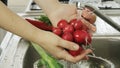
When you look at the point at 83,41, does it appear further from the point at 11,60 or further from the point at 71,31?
the point at 11,60

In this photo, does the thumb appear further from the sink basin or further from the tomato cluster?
the sink basin

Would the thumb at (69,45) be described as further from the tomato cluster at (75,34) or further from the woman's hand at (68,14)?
the woman's hand at (68,14)

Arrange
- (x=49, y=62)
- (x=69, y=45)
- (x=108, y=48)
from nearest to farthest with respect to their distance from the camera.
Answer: (x=69, y=45) < (x=49, y=62) < (x=108, y=48)

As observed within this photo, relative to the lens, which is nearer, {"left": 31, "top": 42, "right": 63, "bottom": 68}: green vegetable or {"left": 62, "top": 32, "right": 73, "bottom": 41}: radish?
{"left": 62, "top": 32, "right": 73, "bottom": 41}: radish

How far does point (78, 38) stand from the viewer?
0.69 m

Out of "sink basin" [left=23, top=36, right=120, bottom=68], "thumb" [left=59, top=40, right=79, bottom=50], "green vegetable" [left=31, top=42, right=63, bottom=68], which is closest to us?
"thumb" [left=59, top=40, right=79, bottom=50]

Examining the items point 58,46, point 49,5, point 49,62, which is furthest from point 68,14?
point 58,46

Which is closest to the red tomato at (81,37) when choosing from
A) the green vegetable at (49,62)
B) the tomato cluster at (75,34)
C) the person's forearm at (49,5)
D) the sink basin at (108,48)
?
the tomato cluster at (75,34)

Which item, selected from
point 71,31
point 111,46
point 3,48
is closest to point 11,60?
point 3,48

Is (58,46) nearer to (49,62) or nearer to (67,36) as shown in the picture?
(67,36)

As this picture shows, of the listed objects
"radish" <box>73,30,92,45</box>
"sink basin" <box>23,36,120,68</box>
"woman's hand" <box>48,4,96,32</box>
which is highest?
"radish" <box>73,30,92,45</box>

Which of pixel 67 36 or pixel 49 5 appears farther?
pixel 49 5

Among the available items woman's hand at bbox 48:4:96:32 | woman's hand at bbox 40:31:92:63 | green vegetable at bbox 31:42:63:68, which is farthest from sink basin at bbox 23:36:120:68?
woman's hand at bbox 40:31:92:63

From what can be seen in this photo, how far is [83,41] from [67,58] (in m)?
0.07
